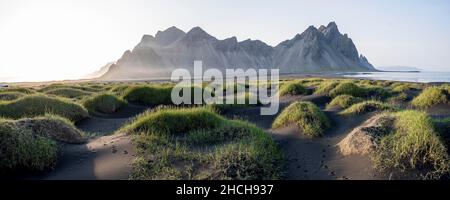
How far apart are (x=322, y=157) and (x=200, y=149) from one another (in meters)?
3.77

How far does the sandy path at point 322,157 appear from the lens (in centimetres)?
971

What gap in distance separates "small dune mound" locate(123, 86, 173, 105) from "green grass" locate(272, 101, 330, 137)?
1353 centimetres

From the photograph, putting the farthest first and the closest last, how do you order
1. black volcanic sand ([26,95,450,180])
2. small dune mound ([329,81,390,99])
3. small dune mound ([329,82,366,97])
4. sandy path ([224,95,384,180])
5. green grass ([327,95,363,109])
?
small dune mound ([329,81,390,99])
small dune mound ([329,82,366,97])
green grass ([327,95,363,109])
sandy path ([224,95,384,180])
black volcanic sand ([26,95,450,180])

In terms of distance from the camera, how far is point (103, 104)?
2409 centimetres

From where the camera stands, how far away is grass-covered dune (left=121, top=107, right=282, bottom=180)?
28.6ft

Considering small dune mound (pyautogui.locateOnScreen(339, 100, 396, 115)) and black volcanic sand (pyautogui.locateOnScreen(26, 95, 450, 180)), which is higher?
small dune mound (pyautogui.locateOnScreen(339, 100, 396, 115))

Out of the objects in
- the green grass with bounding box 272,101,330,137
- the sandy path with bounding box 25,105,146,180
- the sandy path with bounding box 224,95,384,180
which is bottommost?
the sandy path with bounding box 224,95,384,180

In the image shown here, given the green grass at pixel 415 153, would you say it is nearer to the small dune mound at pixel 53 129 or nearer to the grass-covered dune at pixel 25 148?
the grass-covered dune at pixel 25 148

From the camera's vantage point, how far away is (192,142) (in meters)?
12.0

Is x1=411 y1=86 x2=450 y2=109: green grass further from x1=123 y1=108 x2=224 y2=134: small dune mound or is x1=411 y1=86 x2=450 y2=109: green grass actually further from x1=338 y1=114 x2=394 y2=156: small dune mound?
x1=123 y1=108 x2=224 y2=134: small dune mound

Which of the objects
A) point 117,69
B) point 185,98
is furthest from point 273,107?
point 117,69

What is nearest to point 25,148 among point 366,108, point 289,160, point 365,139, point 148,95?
point 289,160

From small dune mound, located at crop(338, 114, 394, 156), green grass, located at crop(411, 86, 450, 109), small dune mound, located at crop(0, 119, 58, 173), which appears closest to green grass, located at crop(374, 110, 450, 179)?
small dune mound, located at crop(338, 114, 394, 156)

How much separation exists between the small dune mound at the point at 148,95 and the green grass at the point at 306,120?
1353 centimetres
